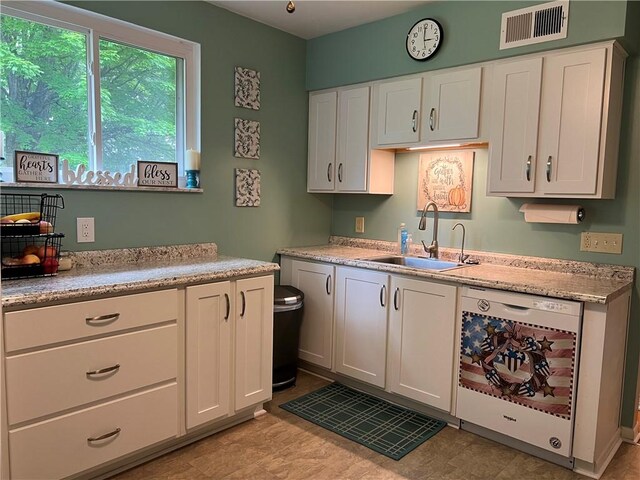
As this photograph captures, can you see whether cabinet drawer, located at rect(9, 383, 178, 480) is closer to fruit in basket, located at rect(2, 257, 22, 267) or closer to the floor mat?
fruit in basket, located at rect(2, 257, 22, 267)

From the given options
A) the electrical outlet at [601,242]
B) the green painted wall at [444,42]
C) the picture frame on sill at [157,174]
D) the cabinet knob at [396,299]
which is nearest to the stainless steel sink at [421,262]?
the cabinet knob at [396,299]

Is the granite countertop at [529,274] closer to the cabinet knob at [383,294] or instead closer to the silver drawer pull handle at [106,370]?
the cabinet knob at [383,294]

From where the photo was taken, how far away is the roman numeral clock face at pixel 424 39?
9.75ft

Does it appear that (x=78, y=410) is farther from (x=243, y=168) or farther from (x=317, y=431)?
(x=243, y=168)

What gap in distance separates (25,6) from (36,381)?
1.82 m

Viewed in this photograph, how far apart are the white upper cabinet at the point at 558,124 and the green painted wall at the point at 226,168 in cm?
152

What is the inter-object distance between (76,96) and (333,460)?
7.71ft

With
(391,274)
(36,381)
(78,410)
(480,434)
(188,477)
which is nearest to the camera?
(36,381)

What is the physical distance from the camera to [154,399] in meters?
2.25

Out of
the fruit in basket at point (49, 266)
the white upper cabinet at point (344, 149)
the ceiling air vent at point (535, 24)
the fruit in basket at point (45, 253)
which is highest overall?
the ceiling air vent at point (535, 24)

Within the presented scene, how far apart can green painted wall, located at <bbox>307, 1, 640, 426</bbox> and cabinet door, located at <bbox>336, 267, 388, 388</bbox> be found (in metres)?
0.66

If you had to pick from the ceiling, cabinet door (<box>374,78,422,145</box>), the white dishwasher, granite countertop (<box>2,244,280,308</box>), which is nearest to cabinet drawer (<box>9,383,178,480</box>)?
granite countertop (<box>2,244,280,308</box>)

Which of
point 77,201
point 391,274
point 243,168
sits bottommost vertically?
point 391,274

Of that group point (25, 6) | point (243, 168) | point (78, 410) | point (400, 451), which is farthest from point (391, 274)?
point (25, 6)
